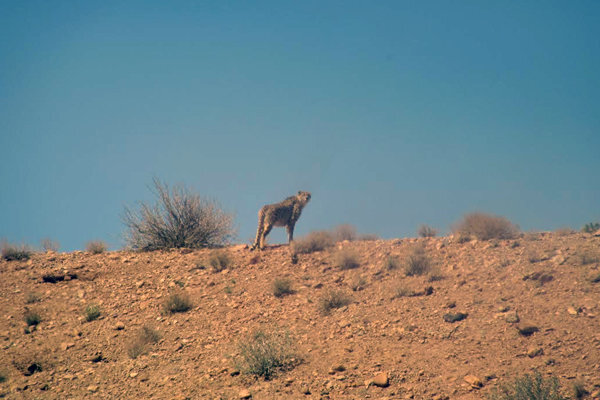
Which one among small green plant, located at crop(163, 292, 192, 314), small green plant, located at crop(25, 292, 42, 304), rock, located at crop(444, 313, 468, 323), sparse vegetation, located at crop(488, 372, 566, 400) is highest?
small green plant, located at crop(25, 292, 42, 304)

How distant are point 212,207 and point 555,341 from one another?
1217 cm

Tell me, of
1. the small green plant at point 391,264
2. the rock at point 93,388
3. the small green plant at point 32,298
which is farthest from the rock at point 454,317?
the small green plant at point 32,298

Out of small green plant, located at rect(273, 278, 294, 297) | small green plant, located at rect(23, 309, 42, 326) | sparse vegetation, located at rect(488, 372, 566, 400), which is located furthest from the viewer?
small green plant, located at rect(273, 278, 294, 297)

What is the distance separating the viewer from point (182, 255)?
15.9 meters

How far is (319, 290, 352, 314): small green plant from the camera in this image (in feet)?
37.0

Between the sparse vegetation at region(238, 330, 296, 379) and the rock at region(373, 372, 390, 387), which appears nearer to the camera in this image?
the rock at region(373, 372, 390, 387)

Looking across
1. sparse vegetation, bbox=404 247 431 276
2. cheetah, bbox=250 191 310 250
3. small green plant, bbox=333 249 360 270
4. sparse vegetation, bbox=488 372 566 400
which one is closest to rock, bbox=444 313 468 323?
sparse vegetation, bbox=488 372 566 400

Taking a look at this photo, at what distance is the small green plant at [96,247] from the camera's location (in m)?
16.6

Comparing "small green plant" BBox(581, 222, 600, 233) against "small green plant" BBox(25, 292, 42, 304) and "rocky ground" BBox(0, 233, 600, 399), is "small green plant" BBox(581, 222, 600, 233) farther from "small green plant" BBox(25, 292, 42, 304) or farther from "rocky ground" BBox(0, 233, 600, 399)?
"small green plant" BBox(25, 292, 42, 304)

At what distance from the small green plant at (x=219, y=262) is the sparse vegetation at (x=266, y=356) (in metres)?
5.12

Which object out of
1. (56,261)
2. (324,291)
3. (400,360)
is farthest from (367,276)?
(56,261)

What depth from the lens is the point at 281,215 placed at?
17141 millimetres

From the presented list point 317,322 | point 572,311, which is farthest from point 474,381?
point 317,322

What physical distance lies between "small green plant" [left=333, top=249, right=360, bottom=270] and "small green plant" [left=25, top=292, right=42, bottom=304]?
26.1 feet
